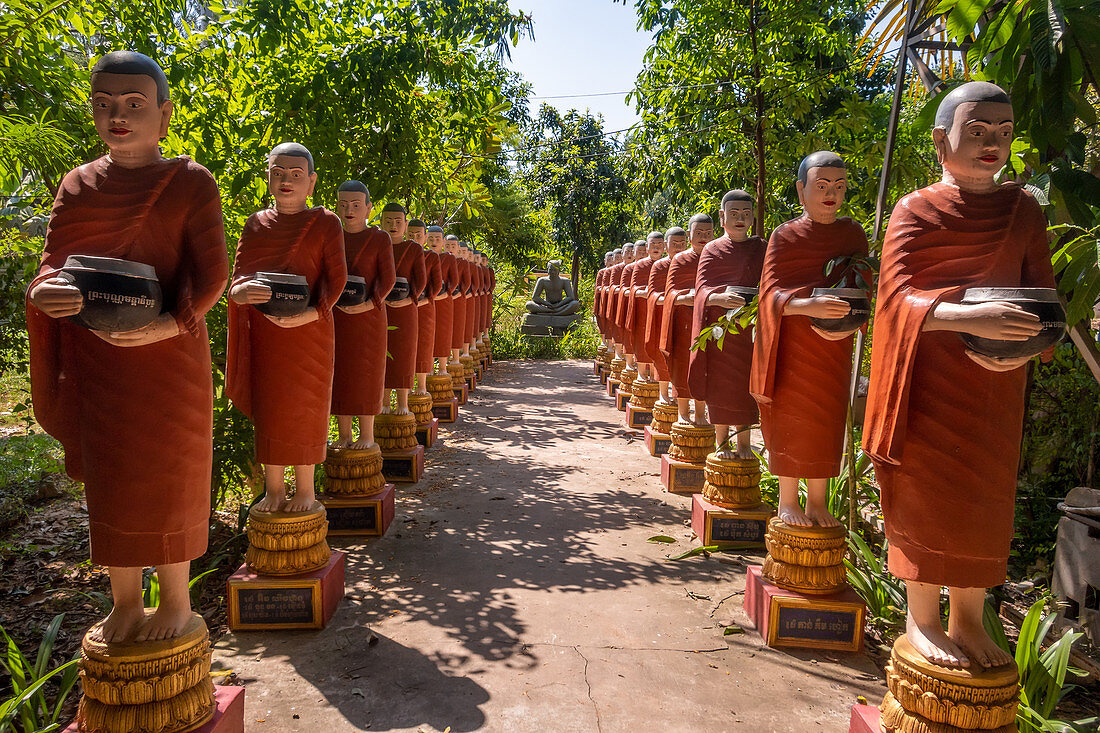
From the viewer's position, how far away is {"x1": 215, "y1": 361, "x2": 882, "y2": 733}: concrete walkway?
111 inches

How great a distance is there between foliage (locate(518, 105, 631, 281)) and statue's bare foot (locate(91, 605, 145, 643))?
49.8 feet

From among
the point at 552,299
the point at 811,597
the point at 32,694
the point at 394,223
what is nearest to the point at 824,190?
the point at 811,597

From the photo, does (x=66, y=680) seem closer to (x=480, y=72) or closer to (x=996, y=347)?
(x=996, y=347)

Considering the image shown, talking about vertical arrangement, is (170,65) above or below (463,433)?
above

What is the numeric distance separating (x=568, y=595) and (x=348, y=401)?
6.56 feet

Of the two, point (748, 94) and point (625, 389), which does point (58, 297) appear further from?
point (625, 389)

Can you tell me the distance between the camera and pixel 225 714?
8.06 ft

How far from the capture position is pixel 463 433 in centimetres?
840

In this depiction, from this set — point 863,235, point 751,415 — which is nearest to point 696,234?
point 751,415

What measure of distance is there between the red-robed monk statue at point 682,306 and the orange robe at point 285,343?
2.75 m

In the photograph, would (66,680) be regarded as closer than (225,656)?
Yes

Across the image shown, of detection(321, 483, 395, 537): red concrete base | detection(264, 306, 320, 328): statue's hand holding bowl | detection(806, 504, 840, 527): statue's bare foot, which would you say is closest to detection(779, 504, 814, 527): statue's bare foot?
detection(806, 504, 840, 527): statue's bare foot

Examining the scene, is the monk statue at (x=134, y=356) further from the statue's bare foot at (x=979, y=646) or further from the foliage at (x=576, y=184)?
the foliage at (x=576, y=184)

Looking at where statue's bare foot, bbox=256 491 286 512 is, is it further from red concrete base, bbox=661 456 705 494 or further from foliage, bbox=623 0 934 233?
→ foliage, bbox=623 0 934 233
